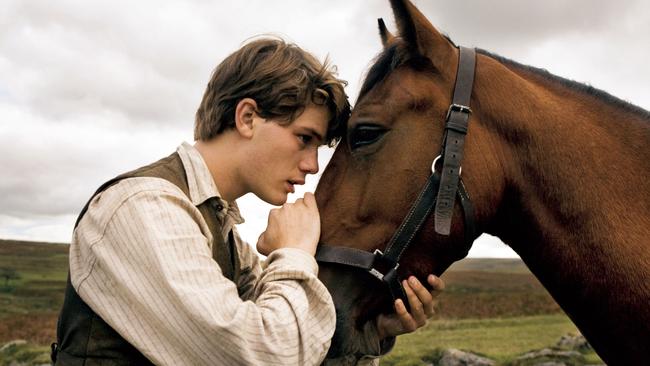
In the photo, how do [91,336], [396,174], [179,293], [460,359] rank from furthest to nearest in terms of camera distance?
[460,359], [396,174], [91,336], [179,293]

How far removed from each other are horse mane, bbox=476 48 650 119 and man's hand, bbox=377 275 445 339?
1281mm

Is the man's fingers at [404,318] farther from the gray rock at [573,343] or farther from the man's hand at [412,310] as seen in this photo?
the gray rock at [573,343]

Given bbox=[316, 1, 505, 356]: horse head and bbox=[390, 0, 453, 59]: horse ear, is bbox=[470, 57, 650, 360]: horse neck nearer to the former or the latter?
bbox=[316, 1, 505, 356]: horse head

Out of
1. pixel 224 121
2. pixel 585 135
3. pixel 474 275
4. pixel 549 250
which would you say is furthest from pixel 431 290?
pixel 474 275

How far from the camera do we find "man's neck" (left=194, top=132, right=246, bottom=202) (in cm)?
286

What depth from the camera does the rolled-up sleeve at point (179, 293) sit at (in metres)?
1.99

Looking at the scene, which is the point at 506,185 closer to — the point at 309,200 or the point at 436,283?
the point at 436,283

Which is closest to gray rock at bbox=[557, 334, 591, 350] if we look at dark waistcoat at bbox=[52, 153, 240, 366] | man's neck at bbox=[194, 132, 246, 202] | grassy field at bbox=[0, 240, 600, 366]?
grassy field at bbox=[0, 240, 600, 366]

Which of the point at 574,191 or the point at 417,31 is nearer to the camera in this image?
the point at 574,191

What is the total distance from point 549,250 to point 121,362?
78.4 inches

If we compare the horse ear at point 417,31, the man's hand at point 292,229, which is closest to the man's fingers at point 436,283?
the man's hand at point 292,229

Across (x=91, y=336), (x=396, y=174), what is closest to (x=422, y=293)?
(x=396, y=174)

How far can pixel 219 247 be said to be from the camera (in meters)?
2.64

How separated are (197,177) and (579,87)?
2.08 metres
